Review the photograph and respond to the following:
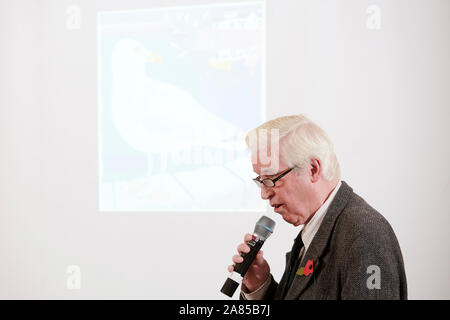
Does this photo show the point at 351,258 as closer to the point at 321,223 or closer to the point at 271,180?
the point at 321,223

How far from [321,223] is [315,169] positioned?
0.16 metres

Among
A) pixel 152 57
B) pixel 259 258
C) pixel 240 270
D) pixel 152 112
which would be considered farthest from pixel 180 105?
pixel 240 270

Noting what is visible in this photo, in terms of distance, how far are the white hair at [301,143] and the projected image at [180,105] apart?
63.7 inches

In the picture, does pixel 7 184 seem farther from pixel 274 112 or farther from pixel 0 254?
pixel 274 112

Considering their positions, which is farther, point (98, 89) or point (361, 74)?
point (98, 89)

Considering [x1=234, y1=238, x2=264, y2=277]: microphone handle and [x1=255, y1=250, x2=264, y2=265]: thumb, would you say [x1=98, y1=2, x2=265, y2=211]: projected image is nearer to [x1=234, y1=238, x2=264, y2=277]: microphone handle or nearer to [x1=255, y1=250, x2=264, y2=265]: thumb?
[x1=255, y1=250, x2=264, y2=265]: thumb

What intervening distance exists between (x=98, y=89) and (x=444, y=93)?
244 centimetres

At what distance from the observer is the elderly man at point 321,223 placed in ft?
3.19

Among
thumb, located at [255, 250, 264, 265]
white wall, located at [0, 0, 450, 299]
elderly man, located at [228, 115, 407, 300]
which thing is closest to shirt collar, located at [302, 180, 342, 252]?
elderly man, located at [228, 115, 407, 300]

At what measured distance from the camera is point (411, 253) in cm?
267

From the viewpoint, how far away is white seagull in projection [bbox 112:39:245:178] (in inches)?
114

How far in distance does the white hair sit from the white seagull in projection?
168cm
